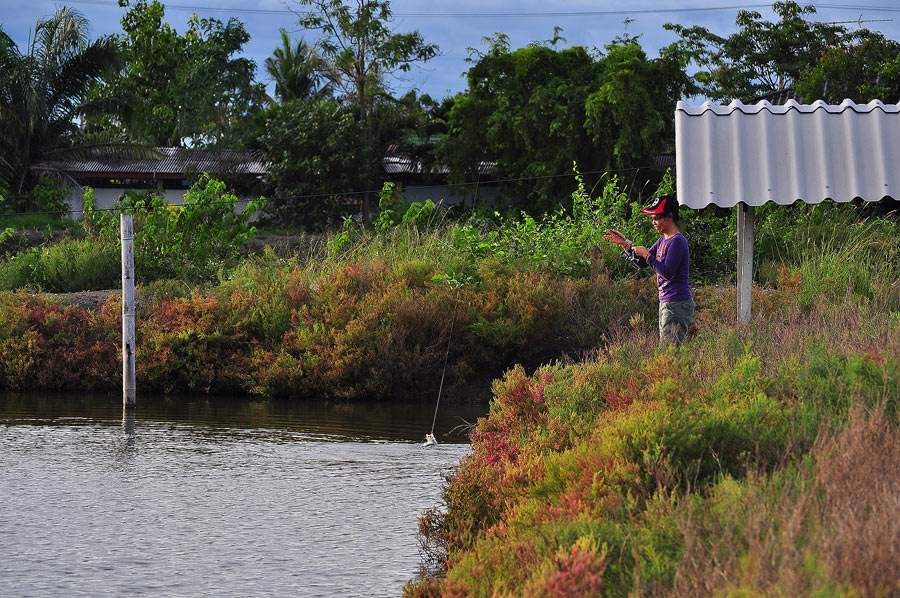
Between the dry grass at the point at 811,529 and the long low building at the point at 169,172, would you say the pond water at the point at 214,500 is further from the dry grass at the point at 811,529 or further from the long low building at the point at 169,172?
the long low building at the point at 169,172

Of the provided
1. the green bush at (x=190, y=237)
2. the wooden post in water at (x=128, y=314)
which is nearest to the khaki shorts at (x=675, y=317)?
the wooden post in water at (x=128, y=314)

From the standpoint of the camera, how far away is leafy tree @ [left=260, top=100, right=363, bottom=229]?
133ft

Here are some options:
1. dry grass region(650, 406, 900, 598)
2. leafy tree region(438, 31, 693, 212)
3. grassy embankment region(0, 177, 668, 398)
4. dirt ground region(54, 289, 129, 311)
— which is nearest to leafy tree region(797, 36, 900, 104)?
leafy tree region(438, 31, 693, 212)

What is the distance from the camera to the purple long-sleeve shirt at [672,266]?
10.1 metres

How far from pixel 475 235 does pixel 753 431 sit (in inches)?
556

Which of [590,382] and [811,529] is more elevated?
[590,382]

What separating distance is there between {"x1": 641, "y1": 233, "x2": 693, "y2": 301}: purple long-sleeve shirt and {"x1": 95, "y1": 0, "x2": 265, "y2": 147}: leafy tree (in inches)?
1329

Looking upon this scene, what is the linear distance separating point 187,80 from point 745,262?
35511mm

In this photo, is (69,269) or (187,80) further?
(187,80)

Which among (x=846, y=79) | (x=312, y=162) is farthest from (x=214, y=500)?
(x=312, y=162)

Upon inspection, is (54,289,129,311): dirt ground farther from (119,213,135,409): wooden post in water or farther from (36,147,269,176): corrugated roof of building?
(36,147,269,176): corrugated roof of building

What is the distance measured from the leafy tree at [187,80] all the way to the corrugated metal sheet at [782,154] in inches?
1254

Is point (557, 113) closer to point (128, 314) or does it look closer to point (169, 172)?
point (169, 172)

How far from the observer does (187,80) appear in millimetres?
44188
